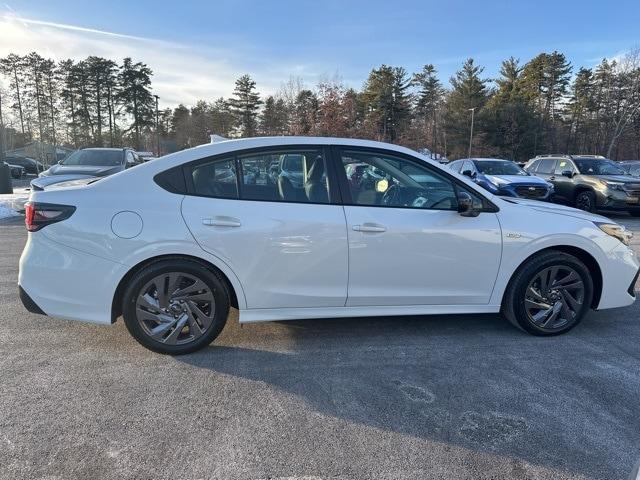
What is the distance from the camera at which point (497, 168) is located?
1377 cm

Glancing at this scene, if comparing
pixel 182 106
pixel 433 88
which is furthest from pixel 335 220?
pixel 182 106

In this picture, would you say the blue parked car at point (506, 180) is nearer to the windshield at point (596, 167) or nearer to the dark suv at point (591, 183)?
the dark suv at point (591, 183)

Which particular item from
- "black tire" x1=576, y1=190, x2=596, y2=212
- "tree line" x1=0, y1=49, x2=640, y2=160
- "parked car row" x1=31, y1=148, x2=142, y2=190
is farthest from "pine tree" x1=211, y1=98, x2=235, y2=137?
"black tire" x1=576, y1=190, x2=596, y2=212

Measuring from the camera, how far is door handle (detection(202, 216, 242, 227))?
3.33 meters

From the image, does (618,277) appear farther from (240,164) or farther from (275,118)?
(275,118)

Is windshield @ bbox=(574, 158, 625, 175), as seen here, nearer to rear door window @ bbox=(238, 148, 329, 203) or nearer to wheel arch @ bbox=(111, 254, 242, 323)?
rear door window @ bbox=(238, 148, 329, 203)

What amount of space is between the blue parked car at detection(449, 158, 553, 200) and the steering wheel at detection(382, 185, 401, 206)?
8.52 m

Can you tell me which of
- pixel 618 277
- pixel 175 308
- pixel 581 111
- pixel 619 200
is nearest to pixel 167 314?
pixel 175 308

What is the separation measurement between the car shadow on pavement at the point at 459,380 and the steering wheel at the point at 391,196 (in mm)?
1199

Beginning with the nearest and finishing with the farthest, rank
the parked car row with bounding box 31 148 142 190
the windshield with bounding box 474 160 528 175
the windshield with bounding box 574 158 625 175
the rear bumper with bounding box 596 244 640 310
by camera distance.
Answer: the rear bumper with bounding box 596 244 640 310 → the parked car row with bounding box 31 148 142 190 → the windshield with bounding box 574 158 625 175 → the windshield with bounding box 474 160 528 175

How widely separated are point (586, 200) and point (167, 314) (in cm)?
1259

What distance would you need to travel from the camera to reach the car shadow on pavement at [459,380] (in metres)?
2.57

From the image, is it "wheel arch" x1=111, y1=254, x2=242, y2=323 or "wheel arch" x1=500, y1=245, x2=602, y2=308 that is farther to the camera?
"wheel arch" x1=500, y1=245, x2=602, y2=308

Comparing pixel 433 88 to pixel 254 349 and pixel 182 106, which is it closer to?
pixel 182 106
